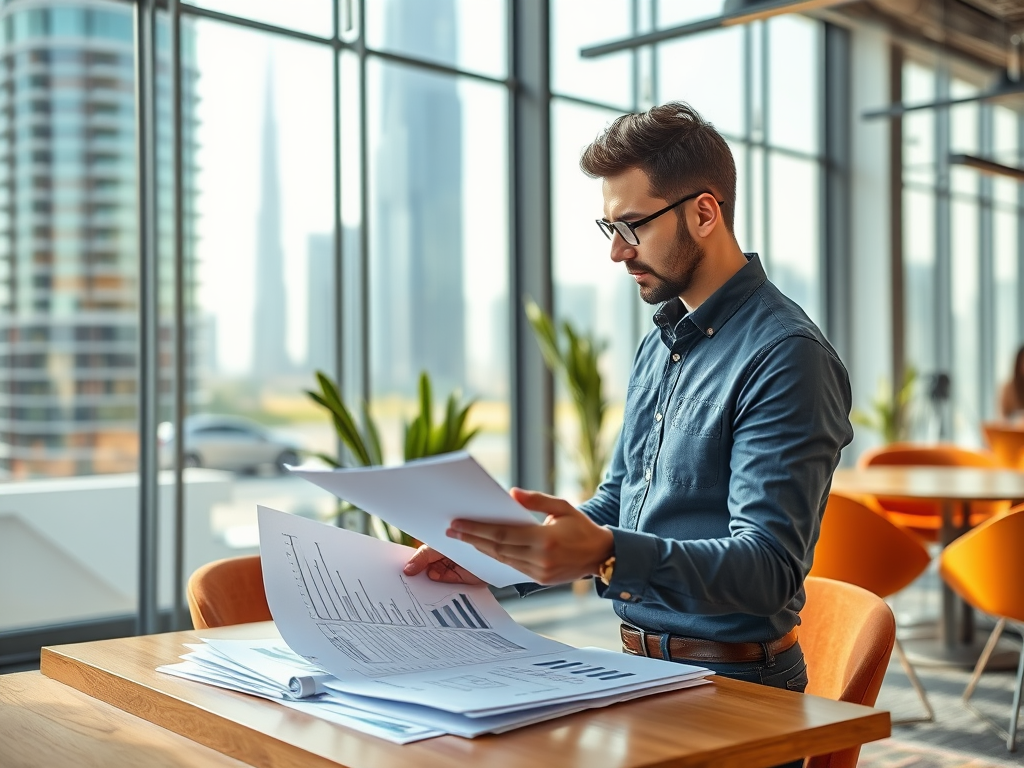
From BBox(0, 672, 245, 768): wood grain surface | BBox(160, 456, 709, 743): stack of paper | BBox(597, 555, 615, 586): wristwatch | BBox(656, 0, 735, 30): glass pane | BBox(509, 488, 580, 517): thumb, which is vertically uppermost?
BBox(656, 0, 735, 30): glass pane

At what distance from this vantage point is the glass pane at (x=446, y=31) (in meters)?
5.55

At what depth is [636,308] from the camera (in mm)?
6855

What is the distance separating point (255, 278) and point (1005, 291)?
8561 millimetres

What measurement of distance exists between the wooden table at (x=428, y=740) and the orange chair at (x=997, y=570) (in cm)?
269

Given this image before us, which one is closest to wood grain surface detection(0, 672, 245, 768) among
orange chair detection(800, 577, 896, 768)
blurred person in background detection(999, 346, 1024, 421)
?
orange chair detection(800, 577, 896, 768)

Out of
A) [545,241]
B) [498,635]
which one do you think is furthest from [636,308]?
[498,635]

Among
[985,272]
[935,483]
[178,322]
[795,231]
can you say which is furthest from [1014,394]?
[178,322]

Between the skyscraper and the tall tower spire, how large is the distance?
57 centimetres

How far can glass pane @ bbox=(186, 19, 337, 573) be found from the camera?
15.9 ft

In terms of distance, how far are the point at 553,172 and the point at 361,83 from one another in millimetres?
1609

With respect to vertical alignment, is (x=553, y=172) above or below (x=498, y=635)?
above

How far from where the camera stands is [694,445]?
62.4 inches

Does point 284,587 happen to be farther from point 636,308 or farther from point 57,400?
point 636,308

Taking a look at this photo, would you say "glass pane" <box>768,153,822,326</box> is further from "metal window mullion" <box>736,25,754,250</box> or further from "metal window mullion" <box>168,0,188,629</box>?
"metal window mullion" <box>168,0,188,629</box>
